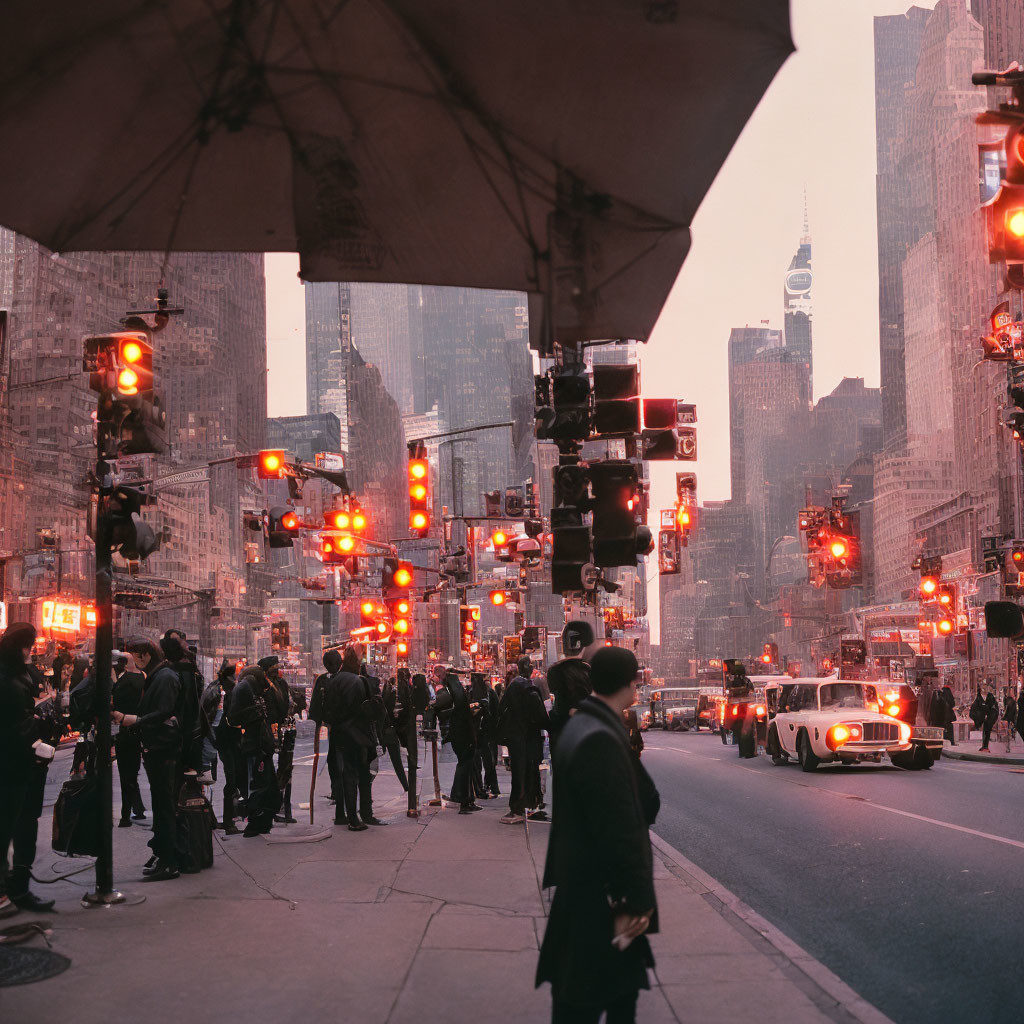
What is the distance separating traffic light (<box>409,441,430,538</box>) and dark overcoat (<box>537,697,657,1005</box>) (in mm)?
19550

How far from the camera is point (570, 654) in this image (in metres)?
12.8

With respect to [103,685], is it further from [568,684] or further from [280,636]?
[280,636]

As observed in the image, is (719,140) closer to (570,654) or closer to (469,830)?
(570,654)

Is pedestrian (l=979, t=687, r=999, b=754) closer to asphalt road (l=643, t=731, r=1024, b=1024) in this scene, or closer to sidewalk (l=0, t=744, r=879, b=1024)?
asphalt road (l=643, t=731, r=1024, b=1024)

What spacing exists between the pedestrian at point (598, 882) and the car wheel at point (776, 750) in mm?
22213

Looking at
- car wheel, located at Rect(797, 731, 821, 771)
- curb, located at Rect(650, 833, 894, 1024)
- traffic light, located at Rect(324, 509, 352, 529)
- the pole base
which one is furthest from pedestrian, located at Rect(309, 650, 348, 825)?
traffic light, located at Rect(324, 509, 352, 529)

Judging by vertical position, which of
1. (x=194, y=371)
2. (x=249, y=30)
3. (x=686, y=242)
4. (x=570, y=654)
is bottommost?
(x=570, y=654)

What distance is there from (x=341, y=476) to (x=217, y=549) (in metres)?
132

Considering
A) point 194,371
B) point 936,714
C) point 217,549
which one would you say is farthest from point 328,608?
point 936,714

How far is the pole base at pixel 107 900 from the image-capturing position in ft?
29.1

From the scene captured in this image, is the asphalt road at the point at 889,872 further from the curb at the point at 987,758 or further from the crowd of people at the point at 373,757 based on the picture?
the curb at the point at 987,758

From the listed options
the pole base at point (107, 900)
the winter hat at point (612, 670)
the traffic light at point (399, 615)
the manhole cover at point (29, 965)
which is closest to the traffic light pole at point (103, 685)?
the pole base at point (107, 900)

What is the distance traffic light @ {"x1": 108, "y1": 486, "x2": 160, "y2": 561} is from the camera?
973cm

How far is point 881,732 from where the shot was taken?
22484 mm
